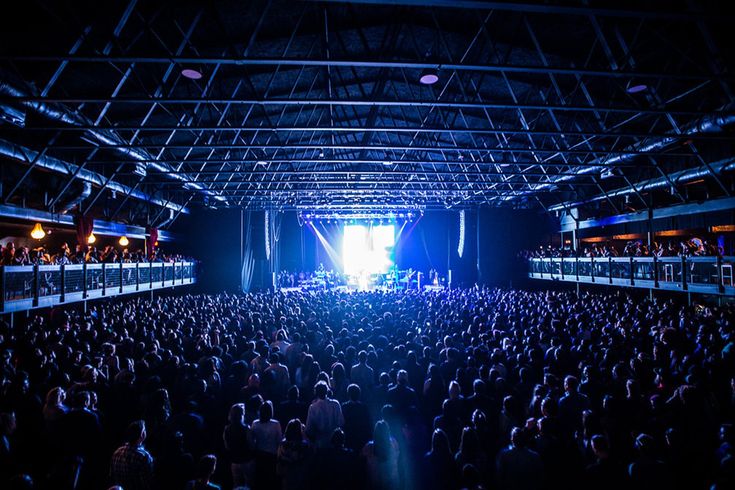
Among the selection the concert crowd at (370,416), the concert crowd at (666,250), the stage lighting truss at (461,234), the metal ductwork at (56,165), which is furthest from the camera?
the stage lighting truss at (461,234)

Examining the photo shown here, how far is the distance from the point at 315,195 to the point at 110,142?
13.0 meters

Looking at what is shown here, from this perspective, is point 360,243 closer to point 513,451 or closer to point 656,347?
point 656,347

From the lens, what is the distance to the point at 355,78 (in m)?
14.5

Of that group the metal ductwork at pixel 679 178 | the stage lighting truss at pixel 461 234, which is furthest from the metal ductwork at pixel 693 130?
the stage lighting truss at pixel 461 234

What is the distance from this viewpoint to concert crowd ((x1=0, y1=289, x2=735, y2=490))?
13.0ft

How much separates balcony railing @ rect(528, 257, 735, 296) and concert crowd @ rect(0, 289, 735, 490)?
165 inches

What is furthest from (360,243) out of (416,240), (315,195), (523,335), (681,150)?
(523,335)

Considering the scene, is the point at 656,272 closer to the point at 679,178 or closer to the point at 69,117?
the point at 679,178

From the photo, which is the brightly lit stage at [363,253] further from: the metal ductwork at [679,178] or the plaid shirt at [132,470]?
the plaid shirt at [132,470]

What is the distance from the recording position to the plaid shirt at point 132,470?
3.73 meters

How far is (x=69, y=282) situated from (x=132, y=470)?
470 inches

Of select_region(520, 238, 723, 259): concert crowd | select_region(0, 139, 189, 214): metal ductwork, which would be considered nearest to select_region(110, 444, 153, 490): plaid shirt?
select_region(0, 139, 189, 214): metal ductwork

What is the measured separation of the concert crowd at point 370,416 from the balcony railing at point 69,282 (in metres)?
2.30

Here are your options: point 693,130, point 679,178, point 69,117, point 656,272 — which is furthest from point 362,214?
point 69,117
